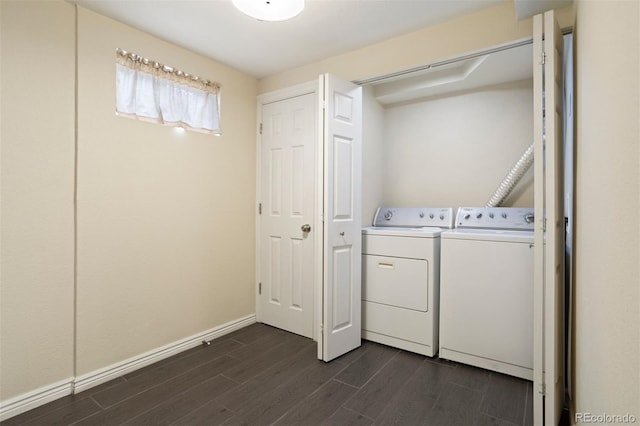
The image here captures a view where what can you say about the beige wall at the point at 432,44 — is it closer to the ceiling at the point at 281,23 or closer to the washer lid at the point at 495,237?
the ceiling at the point at 281,23

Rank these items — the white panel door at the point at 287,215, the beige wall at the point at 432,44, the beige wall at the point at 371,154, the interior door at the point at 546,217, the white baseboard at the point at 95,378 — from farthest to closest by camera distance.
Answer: the beige wall at the point at 371,154, the white panel door at the point at 287,215, the beige wall at the point at 432,44, the white baseboard at the point at 95,378, the interior door at the point at 546,217

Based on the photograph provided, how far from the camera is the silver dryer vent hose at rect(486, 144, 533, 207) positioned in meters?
2.58

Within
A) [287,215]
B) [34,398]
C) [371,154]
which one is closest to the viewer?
[34,398]

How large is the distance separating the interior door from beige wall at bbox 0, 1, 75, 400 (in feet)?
8.70

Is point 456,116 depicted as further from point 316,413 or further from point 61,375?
point 61,375

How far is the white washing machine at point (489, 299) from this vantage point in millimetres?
2145

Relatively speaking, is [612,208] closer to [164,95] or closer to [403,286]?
[403,286]

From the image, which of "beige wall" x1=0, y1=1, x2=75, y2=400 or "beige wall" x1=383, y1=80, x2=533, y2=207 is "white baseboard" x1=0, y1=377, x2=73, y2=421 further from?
"beige wall" x1=383, y1=80, x2=533, y2=207

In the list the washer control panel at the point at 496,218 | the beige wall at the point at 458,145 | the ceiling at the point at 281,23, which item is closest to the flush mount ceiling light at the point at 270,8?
the ceiling at the point at 281,23

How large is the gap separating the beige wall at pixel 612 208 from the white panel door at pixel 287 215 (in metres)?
2.02

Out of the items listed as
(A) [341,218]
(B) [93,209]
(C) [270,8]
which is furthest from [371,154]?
(B) [93,209]

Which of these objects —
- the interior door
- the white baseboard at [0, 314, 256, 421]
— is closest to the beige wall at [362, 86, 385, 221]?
Answer: the interior door

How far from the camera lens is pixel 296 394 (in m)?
2.02

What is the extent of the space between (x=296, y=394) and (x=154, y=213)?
1630mm
